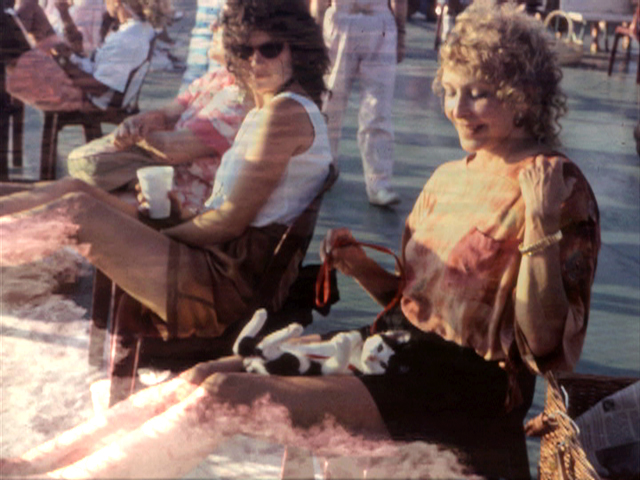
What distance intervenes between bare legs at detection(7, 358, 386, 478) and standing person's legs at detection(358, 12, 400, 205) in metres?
0.35

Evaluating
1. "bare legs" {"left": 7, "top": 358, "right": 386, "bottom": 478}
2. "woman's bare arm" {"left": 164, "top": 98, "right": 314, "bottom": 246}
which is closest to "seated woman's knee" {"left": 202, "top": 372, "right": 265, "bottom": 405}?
"bare legs" {"left": 7, "top": 358, "right": 386, "bottom": 478}

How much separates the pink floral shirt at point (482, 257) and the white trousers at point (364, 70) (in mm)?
133

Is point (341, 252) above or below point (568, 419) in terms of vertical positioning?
above

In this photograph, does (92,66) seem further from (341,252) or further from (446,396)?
(446,396)

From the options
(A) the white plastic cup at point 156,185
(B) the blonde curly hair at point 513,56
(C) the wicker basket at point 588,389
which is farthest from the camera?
(C) the wicker basket at point 588,389

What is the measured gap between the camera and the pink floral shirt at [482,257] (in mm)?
1392

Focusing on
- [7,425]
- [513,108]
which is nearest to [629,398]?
[513,108]

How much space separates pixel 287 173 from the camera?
144 cm

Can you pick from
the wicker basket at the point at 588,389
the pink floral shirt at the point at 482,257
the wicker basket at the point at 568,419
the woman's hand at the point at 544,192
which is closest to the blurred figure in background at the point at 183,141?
the pink floral shirt at the point at 482,257

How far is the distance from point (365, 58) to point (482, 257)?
0.38 meters

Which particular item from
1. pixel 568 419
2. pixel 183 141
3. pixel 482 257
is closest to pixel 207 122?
pixel 183 141

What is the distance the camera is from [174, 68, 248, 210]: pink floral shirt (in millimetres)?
1451
